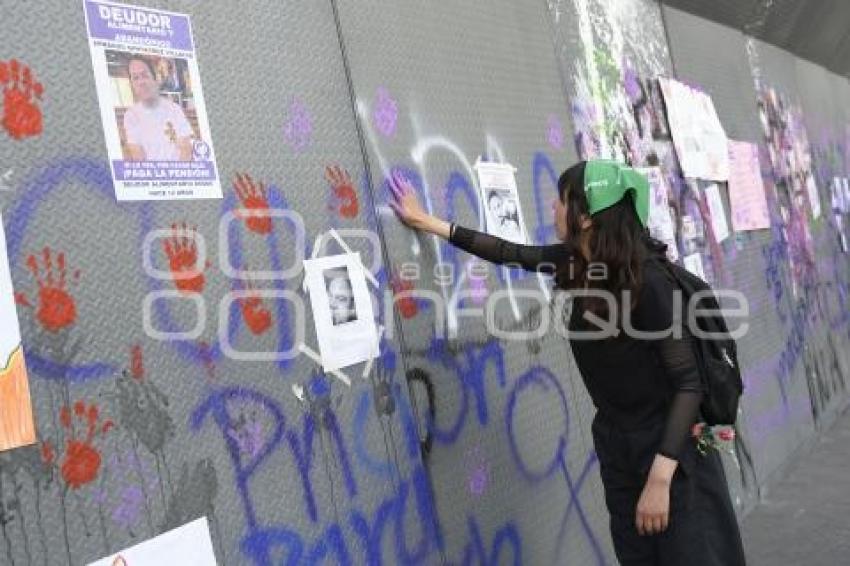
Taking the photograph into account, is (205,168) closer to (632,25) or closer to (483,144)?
(483,144)

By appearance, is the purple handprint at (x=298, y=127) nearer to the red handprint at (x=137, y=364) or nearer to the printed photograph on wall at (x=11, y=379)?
the red handprint at (x=137, y=364)

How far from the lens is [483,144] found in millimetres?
3570

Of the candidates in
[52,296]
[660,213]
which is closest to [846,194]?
Answer: [660,213]

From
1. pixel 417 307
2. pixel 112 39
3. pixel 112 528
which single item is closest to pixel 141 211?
pixel 112 39

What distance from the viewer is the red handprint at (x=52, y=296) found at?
1.95 m

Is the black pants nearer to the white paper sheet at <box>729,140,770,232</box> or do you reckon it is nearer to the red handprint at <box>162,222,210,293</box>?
the red handprint at <box>162,222,210,293</box>

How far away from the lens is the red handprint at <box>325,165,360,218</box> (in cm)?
277

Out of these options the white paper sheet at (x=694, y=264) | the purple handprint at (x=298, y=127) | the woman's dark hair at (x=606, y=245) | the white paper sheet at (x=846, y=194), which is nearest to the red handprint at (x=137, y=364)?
the purple handprint at (x=298, y=127)

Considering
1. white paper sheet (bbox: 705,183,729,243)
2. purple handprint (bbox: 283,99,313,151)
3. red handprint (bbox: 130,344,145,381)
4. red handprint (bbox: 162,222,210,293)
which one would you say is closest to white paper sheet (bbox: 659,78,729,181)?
white paper sheet (bbox: 705,183,729,243)

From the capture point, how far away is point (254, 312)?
244 cm

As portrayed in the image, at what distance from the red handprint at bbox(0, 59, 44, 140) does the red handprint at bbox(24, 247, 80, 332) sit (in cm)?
26

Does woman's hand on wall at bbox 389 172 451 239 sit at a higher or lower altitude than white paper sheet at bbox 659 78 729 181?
lower

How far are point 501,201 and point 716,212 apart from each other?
2.76m

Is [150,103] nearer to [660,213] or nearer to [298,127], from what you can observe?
[298,127]
